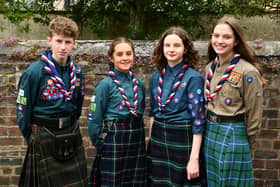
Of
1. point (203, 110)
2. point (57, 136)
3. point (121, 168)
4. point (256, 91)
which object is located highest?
point (256, 91)

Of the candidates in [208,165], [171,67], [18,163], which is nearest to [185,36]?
[171,67]

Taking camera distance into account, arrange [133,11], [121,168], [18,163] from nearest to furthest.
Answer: [121,168], [18,163], [133,11]

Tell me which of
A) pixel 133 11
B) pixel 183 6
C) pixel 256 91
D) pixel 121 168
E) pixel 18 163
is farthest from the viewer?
pixel 133 11

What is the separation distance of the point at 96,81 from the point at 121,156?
4.33 ft

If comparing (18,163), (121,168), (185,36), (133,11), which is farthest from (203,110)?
(133,11)

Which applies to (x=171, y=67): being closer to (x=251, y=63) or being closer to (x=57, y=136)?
(x=251, y=63)

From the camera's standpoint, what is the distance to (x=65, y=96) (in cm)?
282

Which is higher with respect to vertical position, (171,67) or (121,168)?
(171,67)

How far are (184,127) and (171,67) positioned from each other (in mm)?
554

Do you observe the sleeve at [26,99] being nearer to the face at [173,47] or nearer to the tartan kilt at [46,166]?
the tartan kilt at [46,166]

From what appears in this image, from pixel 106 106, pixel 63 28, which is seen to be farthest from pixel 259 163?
pixel 63 28

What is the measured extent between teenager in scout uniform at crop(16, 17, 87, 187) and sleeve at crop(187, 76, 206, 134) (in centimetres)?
106

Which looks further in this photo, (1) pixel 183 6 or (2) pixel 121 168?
(1) pixel 183 6

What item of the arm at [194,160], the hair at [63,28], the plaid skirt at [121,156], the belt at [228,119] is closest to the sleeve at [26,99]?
the hair at [63,28]
